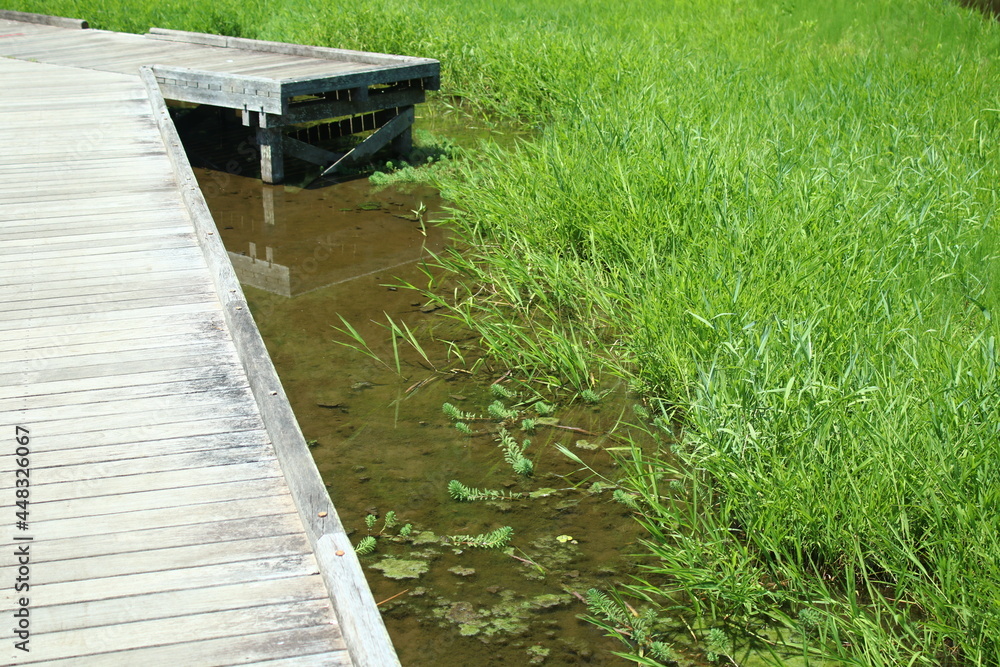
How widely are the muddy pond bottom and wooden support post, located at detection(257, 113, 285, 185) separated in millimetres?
1593

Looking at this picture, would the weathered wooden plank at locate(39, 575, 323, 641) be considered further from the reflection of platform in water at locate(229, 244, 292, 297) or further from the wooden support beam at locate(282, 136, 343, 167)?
the wooden support beam at locate(282, 136, 343, 167)

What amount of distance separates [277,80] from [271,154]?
31.4 inches

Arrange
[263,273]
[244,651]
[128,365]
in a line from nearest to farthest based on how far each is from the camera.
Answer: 1. [244,651]
2. [128,365]
3. [263,273]

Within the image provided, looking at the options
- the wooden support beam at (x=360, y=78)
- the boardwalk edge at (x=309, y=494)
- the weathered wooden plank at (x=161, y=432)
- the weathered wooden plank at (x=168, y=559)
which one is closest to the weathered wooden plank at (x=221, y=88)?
the wooden support beam at (x=360, y=78)

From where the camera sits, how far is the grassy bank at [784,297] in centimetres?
275

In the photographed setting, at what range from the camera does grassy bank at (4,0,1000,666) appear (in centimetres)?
275

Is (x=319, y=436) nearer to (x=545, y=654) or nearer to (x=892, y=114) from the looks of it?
(x=545, y=654)

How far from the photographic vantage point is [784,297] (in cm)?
395

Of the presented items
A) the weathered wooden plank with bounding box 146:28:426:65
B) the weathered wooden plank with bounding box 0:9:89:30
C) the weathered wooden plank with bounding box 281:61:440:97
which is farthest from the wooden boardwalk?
the weathered wooden plank with bounding box 0:9:89:30

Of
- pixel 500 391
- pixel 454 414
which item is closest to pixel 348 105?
→ pixel 500 391

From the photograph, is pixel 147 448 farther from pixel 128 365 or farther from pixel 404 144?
pixel 404 144

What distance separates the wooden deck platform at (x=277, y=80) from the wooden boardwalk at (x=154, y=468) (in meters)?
2.44

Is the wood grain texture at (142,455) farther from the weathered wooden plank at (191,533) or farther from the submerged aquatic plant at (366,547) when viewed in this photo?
the submerged aquatic plant at (366,547)

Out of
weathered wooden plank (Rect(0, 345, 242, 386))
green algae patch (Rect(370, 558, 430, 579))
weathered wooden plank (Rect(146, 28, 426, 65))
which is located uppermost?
weathered wooden plank (Rect(146, 28, 426, 65))
